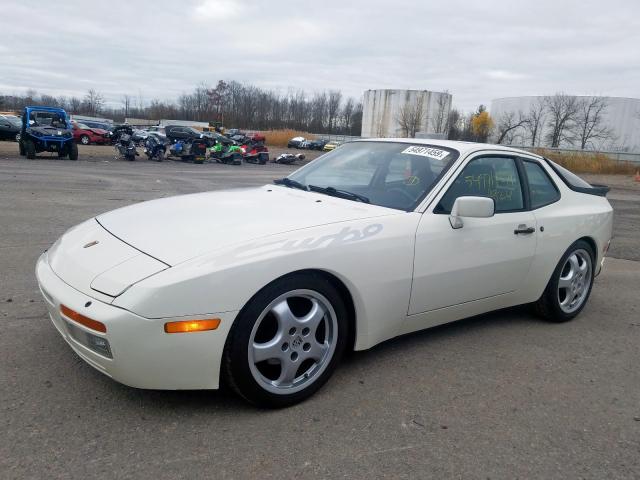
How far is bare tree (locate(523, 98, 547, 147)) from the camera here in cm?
7731

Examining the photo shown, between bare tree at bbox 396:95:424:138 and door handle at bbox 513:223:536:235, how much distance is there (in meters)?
75.5

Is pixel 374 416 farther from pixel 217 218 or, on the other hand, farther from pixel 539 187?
pixel 539 187

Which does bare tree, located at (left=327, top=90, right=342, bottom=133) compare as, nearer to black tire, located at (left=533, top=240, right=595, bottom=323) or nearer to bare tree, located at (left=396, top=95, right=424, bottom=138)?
bare tree, located at (left=396, top=95, right=424, bottom=138)

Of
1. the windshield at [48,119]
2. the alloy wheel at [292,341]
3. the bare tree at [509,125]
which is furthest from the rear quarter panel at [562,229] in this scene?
the bare tree at [509,125]

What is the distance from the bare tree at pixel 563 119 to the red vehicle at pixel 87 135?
2387 inches

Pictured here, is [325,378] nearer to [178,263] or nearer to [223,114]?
[178,263]

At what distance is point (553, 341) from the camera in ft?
13.2

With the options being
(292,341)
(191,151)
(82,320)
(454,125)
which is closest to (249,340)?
(292,341)

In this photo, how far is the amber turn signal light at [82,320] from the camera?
238cm

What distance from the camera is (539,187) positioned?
429 cm

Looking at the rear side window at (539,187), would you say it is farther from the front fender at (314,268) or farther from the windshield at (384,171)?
the front fender at (314,268)

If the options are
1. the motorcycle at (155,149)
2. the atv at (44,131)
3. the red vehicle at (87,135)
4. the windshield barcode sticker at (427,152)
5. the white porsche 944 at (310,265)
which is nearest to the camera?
the white porsche 944 at (310,265)

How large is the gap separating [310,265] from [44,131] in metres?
19.6

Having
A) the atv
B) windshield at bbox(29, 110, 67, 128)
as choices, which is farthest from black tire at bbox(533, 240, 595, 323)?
windshield at bbox(29, 110, 67, 128)
